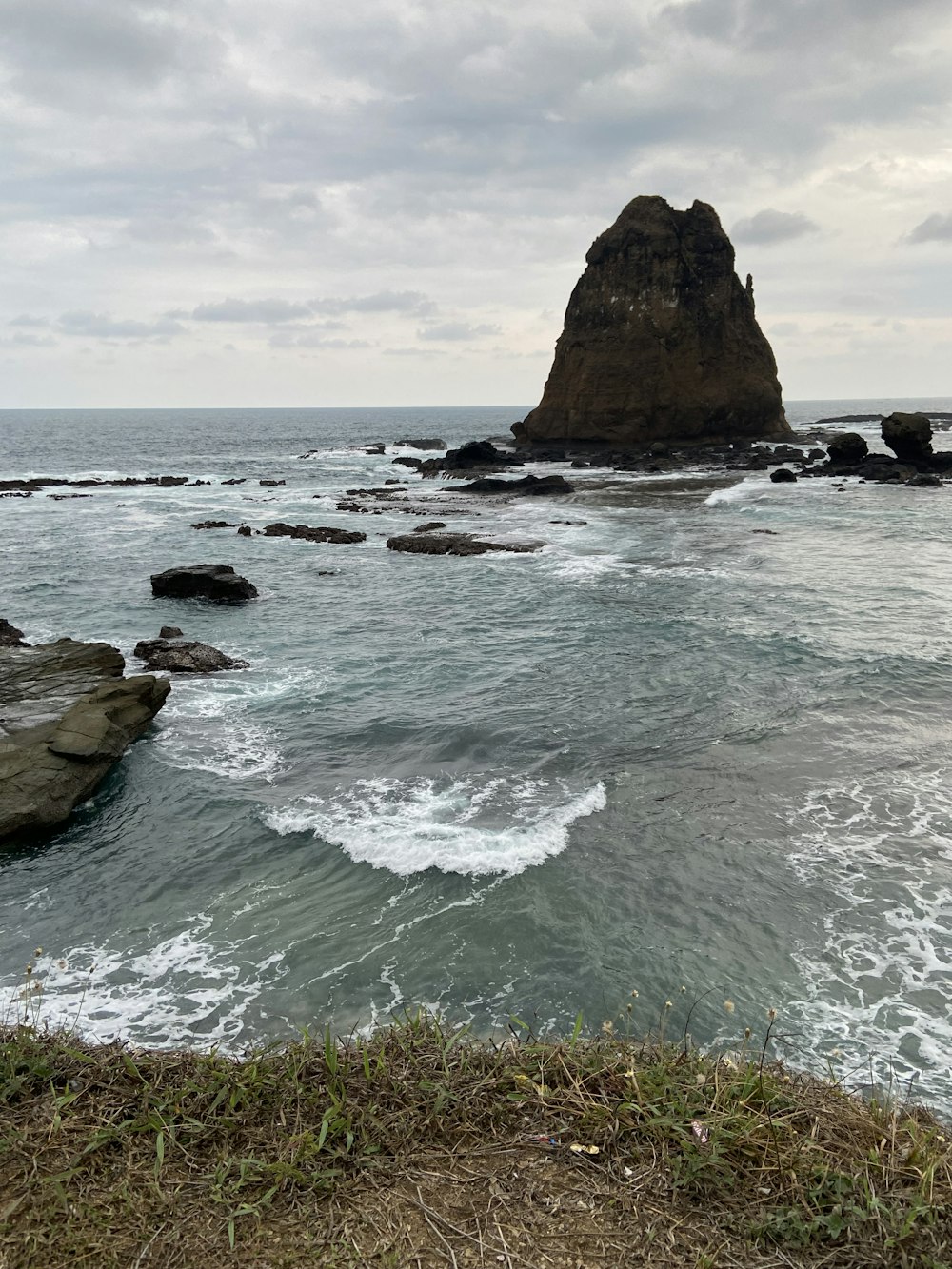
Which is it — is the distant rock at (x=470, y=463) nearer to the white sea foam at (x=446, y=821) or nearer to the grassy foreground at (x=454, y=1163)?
the white sea foam at (x=446, y=821)

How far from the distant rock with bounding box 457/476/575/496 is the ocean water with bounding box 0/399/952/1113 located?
28.6m

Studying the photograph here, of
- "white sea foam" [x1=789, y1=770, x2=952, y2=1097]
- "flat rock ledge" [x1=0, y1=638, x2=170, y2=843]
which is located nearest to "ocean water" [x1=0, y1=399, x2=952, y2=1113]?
"white sea foam" [x1=789, y1=770, x2=952, y2=1097]

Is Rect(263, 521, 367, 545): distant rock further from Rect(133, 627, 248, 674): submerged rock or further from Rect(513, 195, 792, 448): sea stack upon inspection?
Rect(513, 195, 792, 448): sea stack

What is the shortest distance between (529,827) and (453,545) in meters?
25.0

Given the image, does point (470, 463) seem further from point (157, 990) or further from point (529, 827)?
point (157, 990)

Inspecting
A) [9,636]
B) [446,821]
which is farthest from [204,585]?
[446,821]

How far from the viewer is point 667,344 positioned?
3093 inches

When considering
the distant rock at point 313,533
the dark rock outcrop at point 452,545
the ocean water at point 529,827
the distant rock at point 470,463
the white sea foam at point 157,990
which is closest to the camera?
the white sea foam at point 157,990

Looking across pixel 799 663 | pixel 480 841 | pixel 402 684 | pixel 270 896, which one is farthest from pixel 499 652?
pixel 270 896

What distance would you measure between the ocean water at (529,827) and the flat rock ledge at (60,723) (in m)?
0.48

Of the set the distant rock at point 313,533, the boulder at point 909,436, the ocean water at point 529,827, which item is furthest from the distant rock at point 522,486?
the ocean water at point 529,827

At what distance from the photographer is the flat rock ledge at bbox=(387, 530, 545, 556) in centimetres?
3478

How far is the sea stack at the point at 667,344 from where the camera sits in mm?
78625

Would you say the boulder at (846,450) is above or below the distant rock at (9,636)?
above
